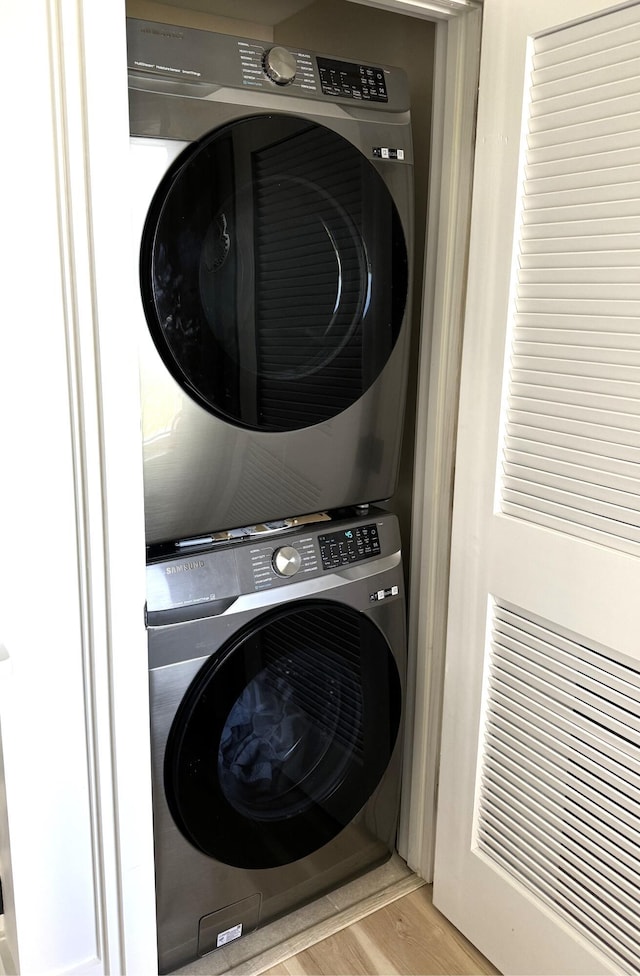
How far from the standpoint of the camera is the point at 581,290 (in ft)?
3.97

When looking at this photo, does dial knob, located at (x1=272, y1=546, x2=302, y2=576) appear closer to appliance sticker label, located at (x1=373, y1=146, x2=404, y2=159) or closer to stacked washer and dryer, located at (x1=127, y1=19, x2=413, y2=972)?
stacked washer and dryer, located at (x1=127, y1=19, x2=413, y2=972)

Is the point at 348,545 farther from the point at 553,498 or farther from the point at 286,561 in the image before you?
the point at 553,498

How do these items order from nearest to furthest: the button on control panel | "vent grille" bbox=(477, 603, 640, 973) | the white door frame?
the white door frame < "vent grille" bbox=(477, 603, 640, 973) < the button on control panel

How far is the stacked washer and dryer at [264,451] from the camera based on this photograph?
1.18 meters

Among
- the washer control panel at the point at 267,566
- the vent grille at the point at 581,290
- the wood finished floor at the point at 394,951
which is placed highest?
the vent grille at the point at 581,290

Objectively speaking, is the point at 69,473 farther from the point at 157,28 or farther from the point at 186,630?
the point at 157,28

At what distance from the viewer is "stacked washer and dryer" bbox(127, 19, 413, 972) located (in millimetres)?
1178

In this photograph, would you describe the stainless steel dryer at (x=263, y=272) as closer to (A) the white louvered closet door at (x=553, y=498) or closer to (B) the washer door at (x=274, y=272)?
(B) the washer door at (x=274, y=272)

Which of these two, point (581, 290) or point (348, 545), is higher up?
point (581, 290)

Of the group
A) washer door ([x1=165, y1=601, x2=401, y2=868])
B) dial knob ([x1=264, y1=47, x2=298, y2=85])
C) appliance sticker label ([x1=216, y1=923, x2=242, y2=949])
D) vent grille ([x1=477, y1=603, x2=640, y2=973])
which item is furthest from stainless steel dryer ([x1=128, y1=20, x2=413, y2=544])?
appliance sticker label ([x1=216, y1=923, x2=242, y2=949])

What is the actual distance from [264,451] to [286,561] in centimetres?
21

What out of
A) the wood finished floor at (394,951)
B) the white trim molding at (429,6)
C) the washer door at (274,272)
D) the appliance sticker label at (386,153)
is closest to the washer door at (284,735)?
the wood finished floor at (394,951)

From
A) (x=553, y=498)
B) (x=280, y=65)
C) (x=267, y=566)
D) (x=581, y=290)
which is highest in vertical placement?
(x=280, y=65)

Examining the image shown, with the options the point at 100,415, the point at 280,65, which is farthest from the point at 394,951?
the point at 280,65
